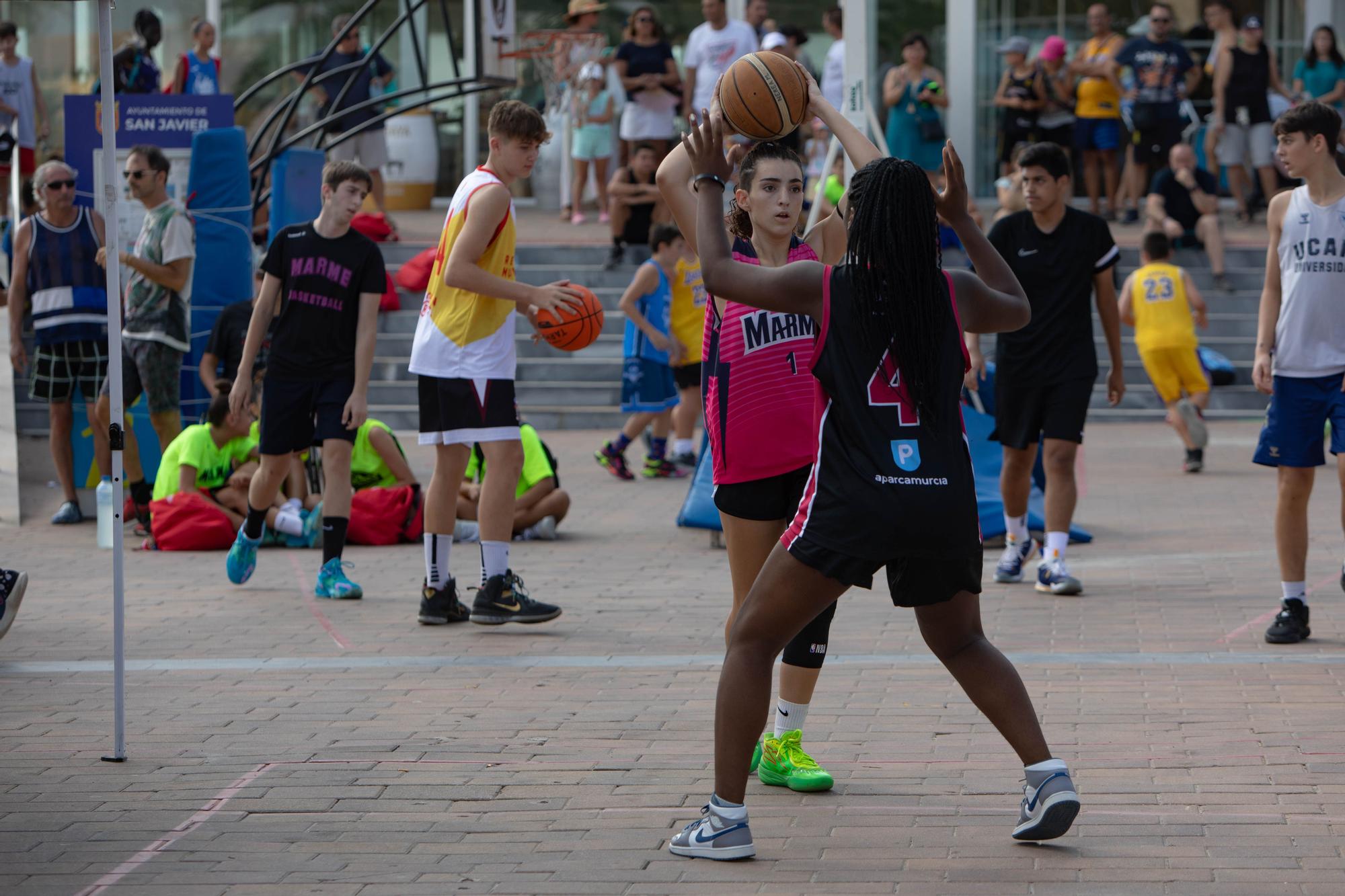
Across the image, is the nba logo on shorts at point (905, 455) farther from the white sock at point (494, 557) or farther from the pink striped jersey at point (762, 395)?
the white sock at point (494, 557)

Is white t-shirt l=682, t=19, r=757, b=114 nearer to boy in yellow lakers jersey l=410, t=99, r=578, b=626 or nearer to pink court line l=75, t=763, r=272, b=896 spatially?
boy in yellow lakers jersey l=410, t=99, r=578, b=626

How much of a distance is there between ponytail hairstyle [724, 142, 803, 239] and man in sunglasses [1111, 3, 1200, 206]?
14.9 metres

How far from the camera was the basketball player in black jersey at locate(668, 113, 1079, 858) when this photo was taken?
4145 millimetres

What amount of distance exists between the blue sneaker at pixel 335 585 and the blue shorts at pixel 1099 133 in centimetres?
1326

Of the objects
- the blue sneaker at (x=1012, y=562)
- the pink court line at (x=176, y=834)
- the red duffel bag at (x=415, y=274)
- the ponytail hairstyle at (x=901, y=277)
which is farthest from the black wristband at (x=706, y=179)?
the red duffel bag at (x=415, y=274)

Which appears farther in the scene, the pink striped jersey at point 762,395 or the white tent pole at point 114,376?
the white tent pole at point 114,376

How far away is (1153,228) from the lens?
58.0 ft

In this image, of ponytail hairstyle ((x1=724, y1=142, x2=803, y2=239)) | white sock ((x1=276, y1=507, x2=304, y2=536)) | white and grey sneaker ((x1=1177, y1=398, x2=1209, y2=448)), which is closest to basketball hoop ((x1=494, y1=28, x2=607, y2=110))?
white and grey sneaker ((x1=1177, y1=398, x2=1209, y2=448))

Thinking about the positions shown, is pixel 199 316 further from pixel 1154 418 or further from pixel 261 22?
pixel 261 22

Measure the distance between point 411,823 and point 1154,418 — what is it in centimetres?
1261

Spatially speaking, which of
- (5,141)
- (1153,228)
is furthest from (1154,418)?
(5,141)

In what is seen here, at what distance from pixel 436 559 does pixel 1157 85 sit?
13.8 m

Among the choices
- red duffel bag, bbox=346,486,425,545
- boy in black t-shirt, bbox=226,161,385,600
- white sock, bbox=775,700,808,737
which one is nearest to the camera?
white sock, bbox=775,700,808,737

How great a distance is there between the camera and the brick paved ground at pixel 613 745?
4301 millimetres
